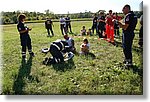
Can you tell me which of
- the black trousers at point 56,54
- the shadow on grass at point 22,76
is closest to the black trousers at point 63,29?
the black trousers at point 56,54

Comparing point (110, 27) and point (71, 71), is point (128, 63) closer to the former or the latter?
point (110, 27)

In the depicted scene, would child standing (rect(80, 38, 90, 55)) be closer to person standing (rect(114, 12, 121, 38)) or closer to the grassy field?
the grassy field

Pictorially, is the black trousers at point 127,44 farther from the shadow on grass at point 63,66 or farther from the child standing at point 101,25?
the shadow on grass at point 63,66

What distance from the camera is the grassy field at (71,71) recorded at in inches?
133

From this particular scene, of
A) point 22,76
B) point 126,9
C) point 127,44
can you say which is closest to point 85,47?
point 127,44

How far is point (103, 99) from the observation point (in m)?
3.38

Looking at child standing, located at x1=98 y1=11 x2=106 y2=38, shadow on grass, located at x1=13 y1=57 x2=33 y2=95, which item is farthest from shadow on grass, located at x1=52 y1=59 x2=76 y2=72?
child standing, located at x1=98 y1=11 x2=106 y2=38

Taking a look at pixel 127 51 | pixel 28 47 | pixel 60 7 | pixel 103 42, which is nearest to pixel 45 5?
pixel 60 7

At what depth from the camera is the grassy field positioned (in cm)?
338

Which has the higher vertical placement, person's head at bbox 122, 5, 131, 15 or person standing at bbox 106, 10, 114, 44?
person's head at bbox 122, 5, 131, 15

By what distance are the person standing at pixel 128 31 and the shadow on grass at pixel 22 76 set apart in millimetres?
890

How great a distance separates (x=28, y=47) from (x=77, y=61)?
1.57ft

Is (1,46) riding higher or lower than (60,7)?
lower

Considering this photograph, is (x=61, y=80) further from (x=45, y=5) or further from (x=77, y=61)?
(x=45, y=5)
